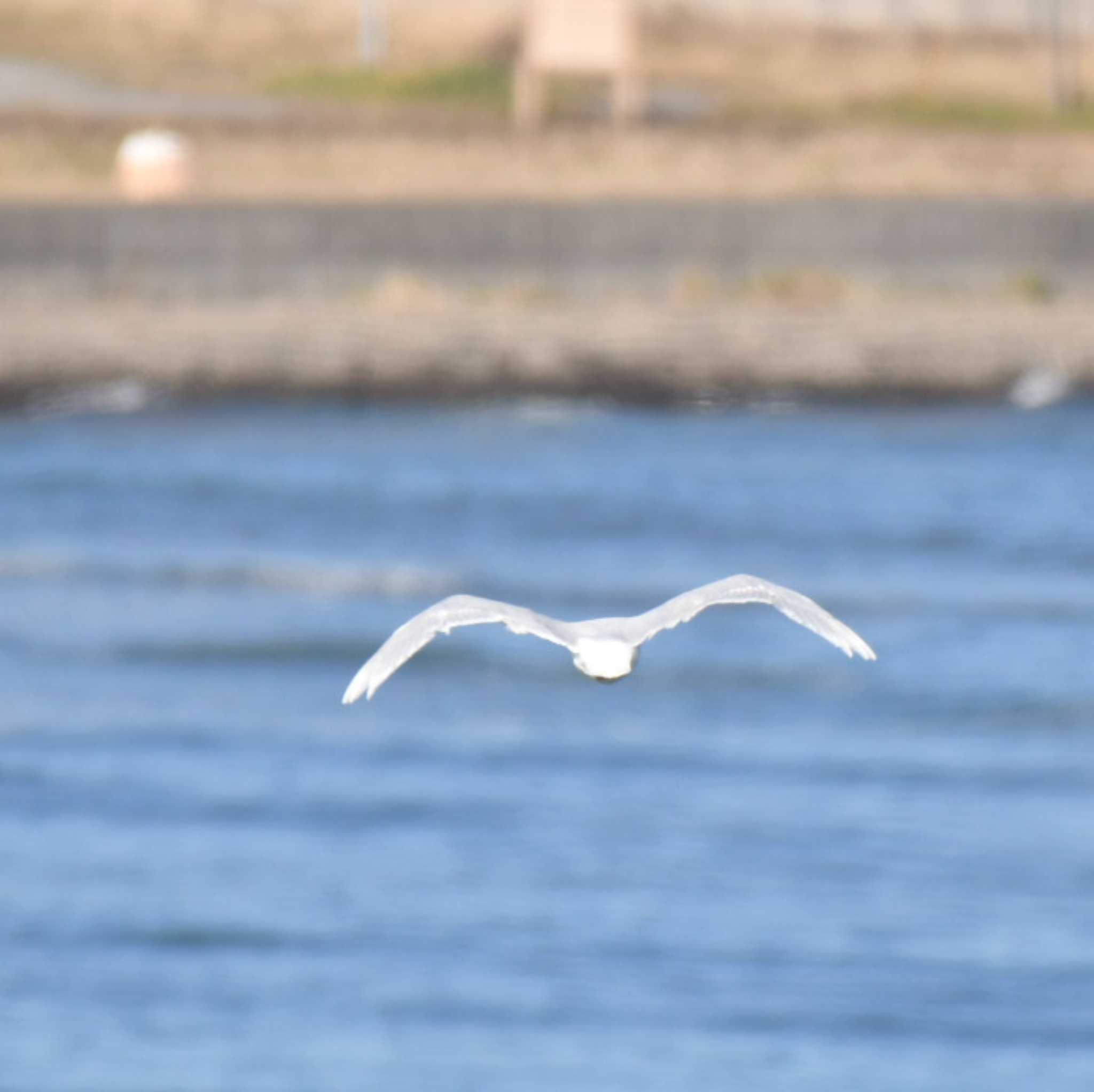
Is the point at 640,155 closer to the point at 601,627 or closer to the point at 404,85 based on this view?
the point at 404,85

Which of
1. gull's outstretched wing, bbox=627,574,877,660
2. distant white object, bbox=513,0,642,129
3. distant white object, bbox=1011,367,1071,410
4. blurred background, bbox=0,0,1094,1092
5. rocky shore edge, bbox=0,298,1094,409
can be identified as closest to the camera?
gull's outstretched wing, bbox=627,574,877,660

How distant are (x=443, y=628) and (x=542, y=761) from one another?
9.90 meters

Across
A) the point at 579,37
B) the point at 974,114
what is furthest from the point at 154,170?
the point at 974,114

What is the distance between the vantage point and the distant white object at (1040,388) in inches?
921

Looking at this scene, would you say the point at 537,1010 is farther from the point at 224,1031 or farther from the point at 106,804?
the point at 106,804

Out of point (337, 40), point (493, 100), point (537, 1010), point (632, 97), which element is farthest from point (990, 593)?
point (337, 40)

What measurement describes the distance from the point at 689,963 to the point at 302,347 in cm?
1093

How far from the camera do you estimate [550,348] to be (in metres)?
22.8

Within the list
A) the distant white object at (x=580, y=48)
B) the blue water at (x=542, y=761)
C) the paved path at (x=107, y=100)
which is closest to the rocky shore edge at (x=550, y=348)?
the blue water at (x=542, y=761)

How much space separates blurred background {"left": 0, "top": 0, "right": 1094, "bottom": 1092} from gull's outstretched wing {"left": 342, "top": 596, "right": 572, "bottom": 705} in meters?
5.35

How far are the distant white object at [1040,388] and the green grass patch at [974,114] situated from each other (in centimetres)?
547

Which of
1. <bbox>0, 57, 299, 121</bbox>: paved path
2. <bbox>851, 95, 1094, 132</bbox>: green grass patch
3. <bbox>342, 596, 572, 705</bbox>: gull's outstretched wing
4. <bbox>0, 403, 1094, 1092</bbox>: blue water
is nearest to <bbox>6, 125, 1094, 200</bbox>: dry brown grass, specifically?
<bbox>851, 95, 1094, 132</bbox>: green grass patch

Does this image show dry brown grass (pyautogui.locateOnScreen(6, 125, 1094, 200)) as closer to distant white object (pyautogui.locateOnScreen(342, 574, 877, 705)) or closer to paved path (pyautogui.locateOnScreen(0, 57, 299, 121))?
paved path (pyautogui.locateOnScreen(0, 57, 299, 121))

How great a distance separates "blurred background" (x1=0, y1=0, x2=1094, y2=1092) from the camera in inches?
503
